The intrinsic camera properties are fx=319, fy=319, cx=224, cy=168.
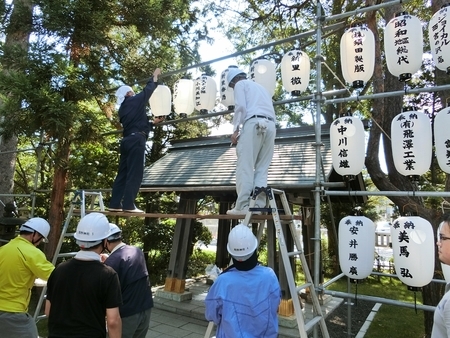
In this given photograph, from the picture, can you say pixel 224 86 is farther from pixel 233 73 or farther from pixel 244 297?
pixel 244 297

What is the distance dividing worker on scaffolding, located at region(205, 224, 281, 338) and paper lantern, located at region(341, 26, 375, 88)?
9.53 ft

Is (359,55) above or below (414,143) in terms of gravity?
above

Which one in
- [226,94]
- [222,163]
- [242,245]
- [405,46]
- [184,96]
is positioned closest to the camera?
[242,245]

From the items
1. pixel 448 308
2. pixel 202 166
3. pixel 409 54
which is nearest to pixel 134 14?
pixel 202 166

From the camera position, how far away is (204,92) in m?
6.07

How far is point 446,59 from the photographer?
3328mm

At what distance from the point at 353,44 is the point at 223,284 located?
3.53 m

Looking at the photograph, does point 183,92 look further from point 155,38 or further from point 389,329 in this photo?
point 389,329

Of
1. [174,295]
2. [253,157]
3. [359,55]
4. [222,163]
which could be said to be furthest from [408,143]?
[174,295]

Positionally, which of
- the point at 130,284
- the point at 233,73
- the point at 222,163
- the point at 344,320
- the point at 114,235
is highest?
the point at 233,73

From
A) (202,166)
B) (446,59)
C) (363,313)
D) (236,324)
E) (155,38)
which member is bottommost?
(363,313)

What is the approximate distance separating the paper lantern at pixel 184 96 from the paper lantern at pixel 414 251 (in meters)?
4.49

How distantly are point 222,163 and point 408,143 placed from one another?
17.5ft

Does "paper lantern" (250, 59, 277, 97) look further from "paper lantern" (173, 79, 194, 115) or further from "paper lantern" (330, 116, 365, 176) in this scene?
"paper lantern" (330, 116, 365, 176)
